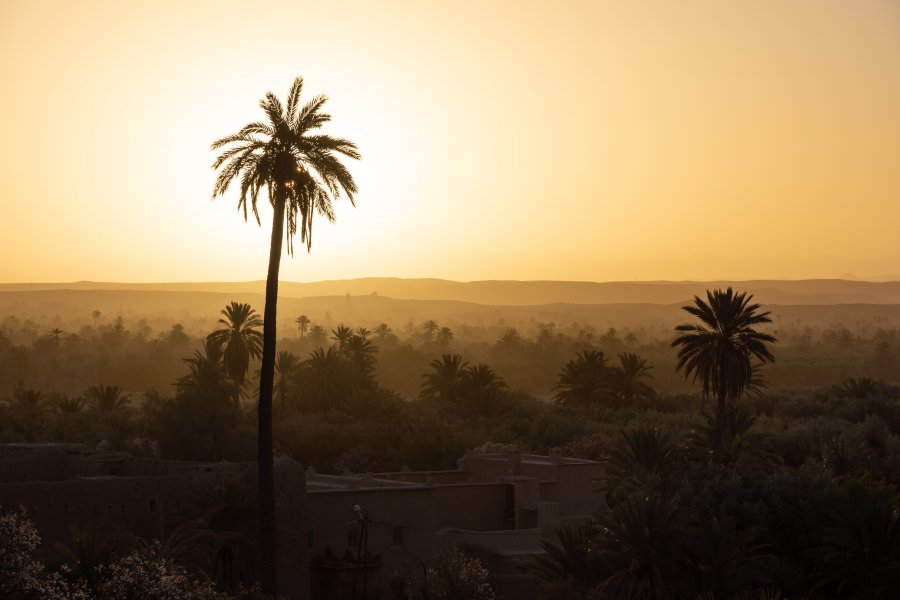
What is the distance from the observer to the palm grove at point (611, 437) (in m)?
31.0

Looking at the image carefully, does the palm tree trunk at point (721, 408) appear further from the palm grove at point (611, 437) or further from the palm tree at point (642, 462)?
the palm tree at point (642, 462)

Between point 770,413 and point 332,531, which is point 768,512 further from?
point 770,413

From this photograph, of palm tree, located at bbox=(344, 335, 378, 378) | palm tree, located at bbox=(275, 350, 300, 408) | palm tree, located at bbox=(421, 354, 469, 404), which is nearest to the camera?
palm tree, located at bbox=(275, 350, 300, 408)

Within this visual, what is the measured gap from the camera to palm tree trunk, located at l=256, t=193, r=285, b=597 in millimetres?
31125

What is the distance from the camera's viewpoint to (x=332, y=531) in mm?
39188

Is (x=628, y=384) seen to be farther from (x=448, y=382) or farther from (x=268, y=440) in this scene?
(x=268, y=440)

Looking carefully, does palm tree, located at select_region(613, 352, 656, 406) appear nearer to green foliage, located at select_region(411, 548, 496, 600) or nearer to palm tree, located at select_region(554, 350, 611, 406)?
palm tree, located at select_region(554, 350, 611, 406)

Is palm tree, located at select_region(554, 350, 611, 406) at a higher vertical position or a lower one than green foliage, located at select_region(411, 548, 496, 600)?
higher

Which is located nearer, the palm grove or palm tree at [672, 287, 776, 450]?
the palm grove

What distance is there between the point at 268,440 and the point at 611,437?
34116mm

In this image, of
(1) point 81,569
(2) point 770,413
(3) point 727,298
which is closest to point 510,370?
(2) point 770,413

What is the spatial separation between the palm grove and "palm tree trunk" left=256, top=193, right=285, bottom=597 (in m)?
0.05

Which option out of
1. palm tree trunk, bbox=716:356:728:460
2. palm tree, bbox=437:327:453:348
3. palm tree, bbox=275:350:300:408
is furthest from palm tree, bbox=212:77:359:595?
palm tree, bbox=437:327:453:348

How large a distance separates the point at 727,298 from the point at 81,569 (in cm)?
3135
